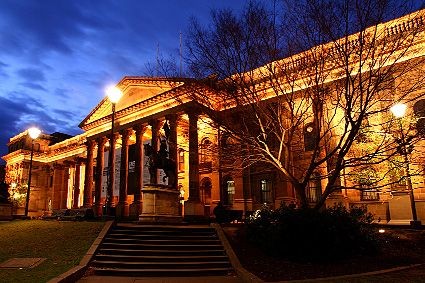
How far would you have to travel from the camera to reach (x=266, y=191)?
32.8 m

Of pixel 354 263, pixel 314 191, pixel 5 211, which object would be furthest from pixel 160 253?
pixel 5 211

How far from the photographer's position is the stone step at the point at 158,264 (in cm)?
1288

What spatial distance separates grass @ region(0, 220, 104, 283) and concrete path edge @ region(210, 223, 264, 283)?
5.33 m

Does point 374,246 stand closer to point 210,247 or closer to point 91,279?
point 210,247

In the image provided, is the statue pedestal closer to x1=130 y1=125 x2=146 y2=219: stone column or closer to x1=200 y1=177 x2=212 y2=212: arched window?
x1=130 y1=125 x2=146 y2=219: stone column

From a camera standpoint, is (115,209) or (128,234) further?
(115,209)

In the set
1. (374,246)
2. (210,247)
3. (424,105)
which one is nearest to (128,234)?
(210,247)

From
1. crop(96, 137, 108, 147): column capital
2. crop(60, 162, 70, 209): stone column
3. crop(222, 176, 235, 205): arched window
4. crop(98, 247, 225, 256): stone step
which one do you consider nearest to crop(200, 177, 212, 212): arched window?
crop(222, 176, 235, 205): arched window

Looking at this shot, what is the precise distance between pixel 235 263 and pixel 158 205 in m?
8.81

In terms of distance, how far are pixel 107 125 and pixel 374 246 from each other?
3267 cm

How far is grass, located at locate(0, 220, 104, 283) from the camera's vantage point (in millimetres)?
10859

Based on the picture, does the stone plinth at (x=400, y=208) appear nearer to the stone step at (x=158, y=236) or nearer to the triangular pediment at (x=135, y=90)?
the stone step at (x=158, y=236)

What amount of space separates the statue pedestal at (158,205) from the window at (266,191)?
12321 millimetres

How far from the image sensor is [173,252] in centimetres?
1447
